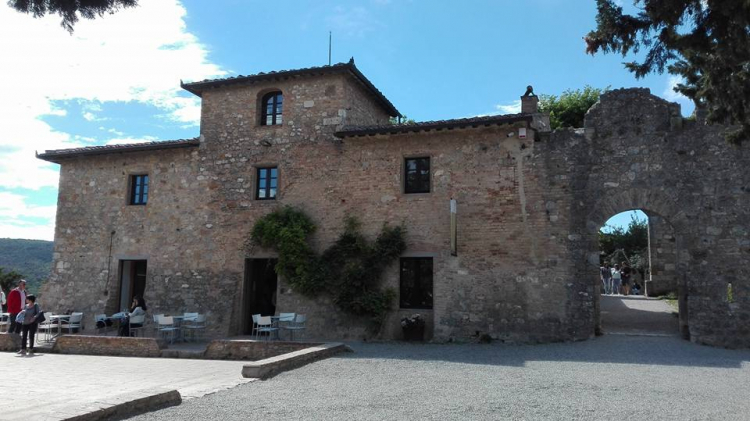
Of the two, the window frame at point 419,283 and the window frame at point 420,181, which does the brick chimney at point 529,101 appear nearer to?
the window frame at point 420,181

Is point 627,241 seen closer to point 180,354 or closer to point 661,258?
point 661,258

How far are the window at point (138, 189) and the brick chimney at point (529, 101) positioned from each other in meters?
12.0

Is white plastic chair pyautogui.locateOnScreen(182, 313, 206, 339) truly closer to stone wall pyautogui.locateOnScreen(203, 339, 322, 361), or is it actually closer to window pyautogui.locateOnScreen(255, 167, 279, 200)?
stone wall pyautogui.locateOnScreen(203, 339, 322, 361)

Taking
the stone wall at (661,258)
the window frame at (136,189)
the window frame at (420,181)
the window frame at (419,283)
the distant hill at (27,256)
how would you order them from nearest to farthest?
the window frame at (419,283)
the window frame at (420,181)
the window frame at (136,189)
the stone wall at (661,258)
the distant hill at (27,256)

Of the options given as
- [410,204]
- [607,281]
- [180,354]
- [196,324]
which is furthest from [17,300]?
[607,281]

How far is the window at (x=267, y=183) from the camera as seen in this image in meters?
16.1

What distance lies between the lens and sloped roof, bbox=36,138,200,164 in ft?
55.0

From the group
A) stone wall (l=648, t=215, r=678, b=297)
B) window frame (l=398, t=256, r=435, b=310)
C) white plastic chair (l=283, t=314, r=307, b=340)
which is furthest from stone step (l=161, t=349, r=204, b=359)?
stone wall (l=648, t=215, r=678, b=297)

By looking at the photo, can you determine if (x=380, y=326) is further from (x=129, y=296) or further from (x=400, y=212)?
(x=129, y=296)

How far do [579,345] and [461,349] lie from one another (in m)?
2.62

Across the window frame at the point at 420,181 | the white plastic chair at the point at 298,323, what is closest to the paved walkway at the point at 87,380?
the white plastic chair at the point at 298,323

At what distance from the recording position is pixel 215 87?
16.7 m

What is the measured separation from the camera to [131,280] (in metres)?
17.9

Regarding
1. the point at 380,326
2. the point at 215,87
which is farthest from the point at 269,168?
the point at 380,326
